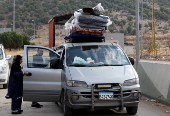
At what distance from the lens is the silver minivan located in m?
6.74

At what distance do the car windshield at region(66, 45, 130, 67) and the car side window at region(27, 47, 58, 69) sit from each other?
62 cm

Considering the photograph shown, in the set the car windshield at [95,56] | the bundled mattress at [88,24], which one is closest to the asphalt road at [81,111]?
the car windshield at [95,56]

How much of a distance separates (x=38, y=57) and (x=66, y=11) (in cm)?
11580

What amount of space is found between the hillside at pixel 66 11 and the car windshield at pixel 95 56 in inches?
3744

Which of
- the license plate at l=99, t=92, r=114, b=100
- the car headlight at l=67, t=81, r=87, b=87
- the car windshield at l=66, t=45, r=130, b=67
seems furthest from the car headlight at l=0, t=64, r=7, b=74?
the license plate at l=99, t=92, r=114, b=100

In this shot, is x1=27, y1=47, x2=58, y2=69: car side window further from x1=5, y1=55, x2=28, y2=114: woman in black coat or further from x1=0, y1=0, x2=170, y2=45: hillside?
x1=0, y1=0, x2=170, y2=45: hillside

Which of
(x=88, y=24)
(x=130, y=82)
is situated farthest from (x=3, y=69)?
(x=130, y=82)

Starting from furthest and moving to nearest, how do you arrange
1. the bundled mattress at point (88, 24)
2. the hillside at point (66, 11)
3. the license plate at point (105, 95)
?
1. the hillside at point (66, 11)
2. the bundled mattress at point (88, 24)
3. the license plate at point (105, 95)

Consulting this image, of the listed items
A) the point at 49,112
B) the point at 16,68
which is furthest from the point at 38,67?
the point at 49,112

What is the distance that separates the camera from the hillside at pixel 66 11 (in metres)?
110

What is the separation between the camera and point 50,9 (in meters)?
128

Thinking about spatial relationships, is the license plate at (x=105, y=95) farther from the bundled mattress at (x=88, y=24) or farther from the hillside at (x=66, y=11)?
the hillside at (x=66, y=11)

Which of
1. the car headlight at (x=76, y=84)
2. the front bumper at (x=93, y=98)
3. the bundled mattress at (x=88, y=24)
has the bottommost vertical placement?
the front bumper at (x=93, y=98)

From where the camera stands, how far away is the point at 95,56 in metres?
7.88
